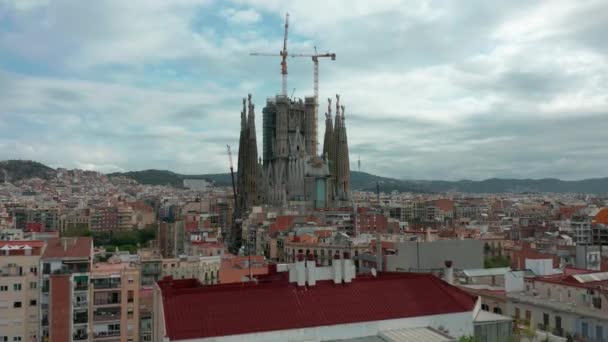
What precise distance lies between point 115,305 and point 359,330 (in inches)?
709

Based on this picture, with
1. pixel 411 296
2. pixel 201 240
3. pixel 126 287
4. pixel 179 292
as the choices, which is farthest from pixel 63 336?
pixel 201 240

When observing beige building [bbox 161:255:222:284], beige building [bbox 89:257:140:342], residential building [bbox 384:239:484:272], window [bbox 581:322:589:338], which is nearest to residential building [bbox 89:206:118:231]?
beige building [bbox 161:255:222:284]

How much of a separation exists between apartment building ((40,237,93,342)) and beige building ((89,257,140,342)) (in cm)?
50

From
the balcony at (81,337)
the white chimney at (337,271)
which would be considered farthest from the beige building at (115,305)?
the white chimney at (337,271)

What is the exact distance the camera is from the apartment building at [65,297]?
105 feet

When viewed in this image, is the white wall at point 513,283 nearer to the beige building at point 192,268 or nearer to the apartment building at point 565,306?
the apartment building at point 565,306

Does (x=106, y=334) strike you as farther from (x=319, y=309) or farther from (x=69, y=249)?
(x=319, y=309)

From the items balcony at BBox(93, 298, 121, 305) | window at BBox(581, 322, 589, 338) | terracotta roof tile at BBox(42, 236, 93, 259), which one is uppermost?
terracotta roof tile at BBox(42, 236, 93, 259)

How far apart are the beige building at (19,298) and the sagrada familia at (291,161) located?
64.8 meters

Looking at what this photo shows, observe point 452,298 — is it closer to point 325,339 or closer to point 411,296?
point 411,296

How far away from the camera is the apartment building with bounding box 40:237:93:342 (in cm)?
3200

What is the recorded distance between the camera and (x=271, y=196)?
10138 cm

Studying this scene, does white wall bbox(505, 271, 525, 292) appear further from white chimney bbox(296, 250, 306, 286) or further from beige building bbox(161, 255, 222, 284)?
beige building bbox(161, 255, 222, 284)

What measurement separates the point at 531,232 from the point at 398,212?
2351 inches
